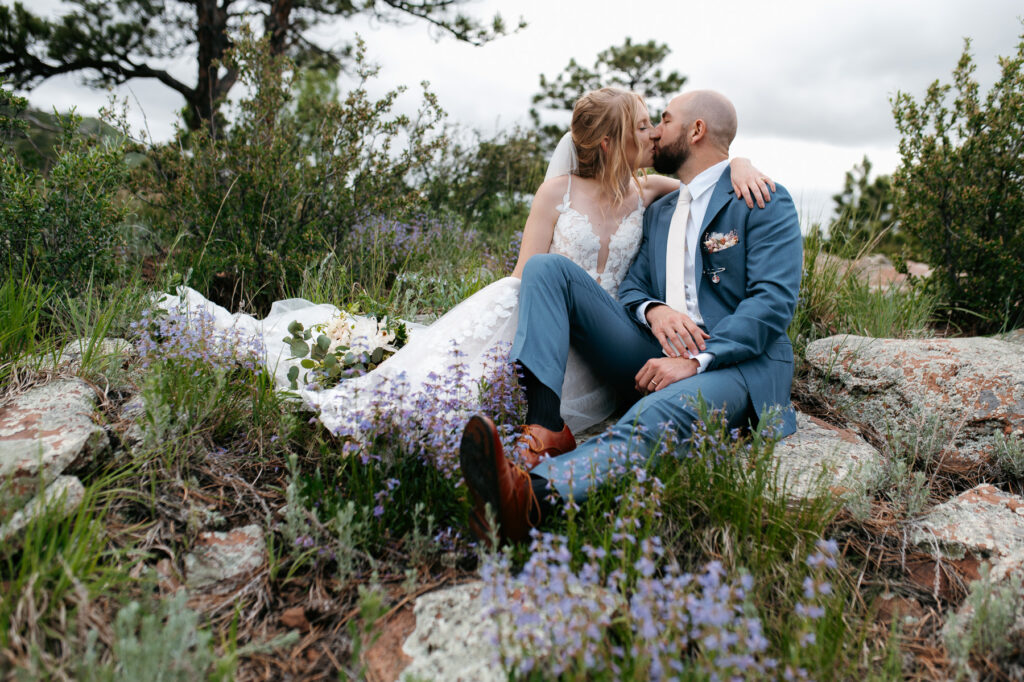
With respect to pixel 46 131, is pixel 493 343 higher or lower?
lower

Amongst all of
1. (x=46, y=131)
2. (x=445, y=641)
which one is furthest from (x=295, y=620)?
(x=46, y=131)

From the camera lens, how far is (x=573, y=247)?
327cm

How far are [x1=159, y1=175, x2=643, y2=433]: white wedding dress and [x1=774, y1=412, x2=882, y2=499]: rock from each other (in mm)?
840

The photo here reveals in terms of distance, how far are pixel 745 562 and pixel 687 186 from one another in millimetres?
1952

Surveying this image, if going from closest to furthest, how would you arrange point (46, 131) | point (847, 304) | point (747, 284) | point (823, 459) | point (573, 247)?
A: point (823, 459) < point (747, 284) < point (573, 247) < point (847, 304) < point (46, 131)

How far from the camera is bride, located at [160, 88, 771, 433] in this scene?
9.18 ft

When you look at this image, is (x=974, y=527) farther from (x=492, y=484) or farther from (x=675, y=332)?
(x=492, y=484)

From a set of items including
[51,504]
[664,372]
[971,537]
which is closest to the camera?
[51,504]

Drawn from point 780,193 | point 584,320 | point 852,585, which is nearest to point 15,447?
point 584,320

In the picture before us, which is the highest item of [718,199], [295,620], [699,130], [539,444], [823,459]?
A: [699,130]

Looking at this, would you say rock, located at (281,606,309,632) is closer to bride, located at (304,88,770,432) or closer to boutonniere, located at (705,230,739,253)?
bride, located at (304,88,770,432)

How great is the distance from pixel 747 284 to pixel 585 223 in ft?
2.85

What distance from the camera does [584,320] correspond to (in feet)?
9.25

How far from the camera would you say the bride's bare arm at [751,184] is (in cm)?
298
